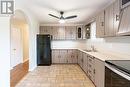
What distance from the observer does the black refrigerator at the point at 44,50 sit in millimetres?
8578

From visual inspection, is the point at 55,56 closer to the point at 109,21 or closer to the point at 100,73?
the point at 109,21

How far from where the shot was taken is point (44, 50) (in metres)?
8.66

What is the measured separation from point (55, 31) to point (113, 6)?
224 inches

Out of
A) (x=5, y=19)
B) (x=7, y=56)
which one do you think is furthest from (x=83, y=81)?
(x=5, y=19)

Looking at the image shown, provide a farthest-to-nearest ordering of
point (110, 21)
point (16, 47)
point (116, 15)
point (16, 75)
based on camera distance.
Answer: point (16, 47), point (16, 75), point (110, 21), point (116, 15)

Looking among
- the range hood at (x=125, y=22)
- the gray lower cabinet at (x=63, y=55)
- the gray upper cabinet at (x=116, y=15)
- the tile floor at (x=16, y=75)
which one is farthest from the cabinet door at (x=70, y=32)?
the range hood at (x=125, y=22)

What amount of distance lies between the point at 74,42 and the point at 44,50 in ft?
6.75

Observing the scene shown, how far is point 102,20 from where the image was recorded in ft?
16.9

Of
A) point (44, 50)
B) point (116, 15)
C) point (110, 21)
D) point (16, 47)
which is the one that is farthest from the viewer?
point (16, 47)

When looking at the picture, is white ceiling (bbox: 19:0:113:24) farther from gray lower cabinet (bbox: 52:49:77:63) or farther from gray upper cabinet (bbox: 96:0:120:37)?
gray lower cabinet (bbox: 52:49:77:63)

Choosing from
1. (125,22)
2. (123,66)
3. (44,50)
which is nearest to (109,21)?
(125,22)

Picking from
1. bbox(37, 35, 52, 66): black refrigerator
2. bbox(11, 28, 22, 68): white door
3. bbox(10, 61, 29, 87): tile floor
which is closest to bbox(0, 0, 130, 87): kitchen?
bbox(37, 35, 52, 66): black refrigerator

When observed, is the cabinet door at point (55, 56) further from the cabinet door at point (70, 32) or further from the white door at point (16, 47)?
the white door at point (16, 47)

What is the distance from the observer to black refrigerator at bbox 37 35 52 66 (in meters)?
8.58
